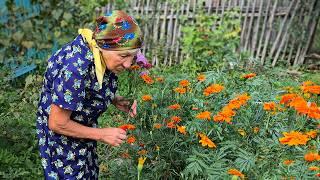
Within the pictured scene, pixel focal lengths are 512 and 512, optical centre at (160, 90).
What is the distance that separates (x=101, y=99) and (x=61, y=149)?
34 centimetres

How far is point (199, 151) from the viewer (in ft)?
8.89

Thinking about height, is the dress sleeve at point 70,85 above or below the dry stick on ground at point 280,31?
above

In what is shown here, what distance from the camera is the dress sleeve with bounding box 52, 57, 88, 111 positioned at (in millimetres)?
2307

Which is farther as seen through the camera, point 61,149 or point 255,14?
point 255,14

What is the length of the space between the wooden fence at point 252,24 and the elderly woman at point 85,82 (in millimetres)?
4968

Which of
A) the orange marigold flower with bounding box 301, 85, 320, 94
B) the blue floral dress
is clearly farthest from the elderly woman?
the orange marigold flower with bounding box 301, 85, 320, 94

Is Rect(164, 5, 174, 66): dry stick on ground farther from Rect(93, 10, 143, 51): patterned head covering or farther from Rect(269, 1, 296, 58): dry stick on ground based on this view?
Rect(93, 10, 143, 51): patterned head covering

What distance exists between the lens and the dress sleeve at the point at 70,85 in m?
2.31

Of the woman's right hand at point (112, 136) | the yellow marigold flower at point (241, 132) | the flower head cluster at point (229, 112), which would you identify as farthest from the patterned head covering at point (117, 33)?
the yellow marigold flower at point (241, 132)

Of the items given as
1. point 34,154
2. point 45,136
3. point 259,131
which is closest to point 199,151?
point 259,131

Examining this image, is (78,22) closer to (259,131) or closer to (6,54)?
(6,54)

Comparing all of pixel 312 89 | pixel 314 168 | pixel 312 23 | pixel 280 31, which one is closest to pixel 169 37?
pixel 280 31

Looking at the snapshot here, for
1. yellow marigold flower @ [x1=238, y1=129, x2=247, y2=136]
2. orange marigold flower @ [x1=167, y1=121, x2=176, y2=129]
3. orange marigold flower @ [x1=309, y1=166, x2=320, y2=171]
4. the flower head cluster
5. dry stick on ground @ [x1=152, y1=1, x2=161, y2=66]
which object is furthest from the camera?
dry stick on ground @ [x1=152, y1=1, x2=161, y2=66]

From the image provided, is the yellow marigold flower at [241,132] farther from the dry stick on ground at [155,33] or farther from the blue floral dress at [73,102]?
the dry stick on ground at [155,33]
